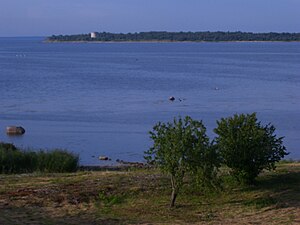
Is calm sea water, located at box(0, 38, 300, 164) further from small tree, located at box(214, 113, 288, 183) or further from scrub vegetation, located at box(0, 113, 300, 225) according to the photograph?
small tree, located at box(214, 113, 288, 183)

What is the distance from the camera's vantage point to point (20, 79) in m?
66.1

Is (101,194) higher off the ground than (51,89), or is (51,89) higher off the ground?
(101,194)

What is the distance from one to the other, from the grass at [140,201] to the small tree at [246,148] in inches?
15.1

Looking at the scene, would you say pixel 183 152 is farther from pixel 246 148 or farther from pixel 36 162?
pixel 36 162

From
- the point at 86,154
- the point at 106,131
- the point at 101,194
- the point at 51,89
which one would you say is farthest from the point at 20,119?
the point at 101,194

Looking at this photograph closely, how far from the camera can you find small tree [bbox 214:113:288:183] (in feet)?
42.0

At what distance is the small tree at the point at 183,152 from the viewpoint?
11.7 m

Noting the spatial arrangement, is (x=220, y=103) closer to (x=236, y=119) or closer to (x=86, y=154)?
(x=86, y=154)

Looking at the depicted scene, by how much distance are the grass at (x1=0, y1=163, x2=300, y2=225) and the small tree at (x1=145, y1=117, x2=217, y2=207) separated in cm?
64

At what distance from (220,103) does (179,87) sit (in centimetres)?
1293

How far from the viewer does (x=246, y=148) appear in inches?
504

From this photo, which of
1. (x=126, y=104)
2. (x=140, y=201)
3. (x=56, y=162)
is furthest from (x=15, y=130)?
(x=140, y=201)

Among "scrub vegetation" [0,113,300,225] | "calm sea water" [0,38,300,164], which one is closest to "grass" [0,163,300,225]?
"scrub vegetation" [0,113,300,225]

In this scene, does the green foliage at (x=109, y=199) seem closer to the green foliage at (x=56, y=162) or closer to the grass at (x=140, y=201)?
the grass at (x=140, y=201)
